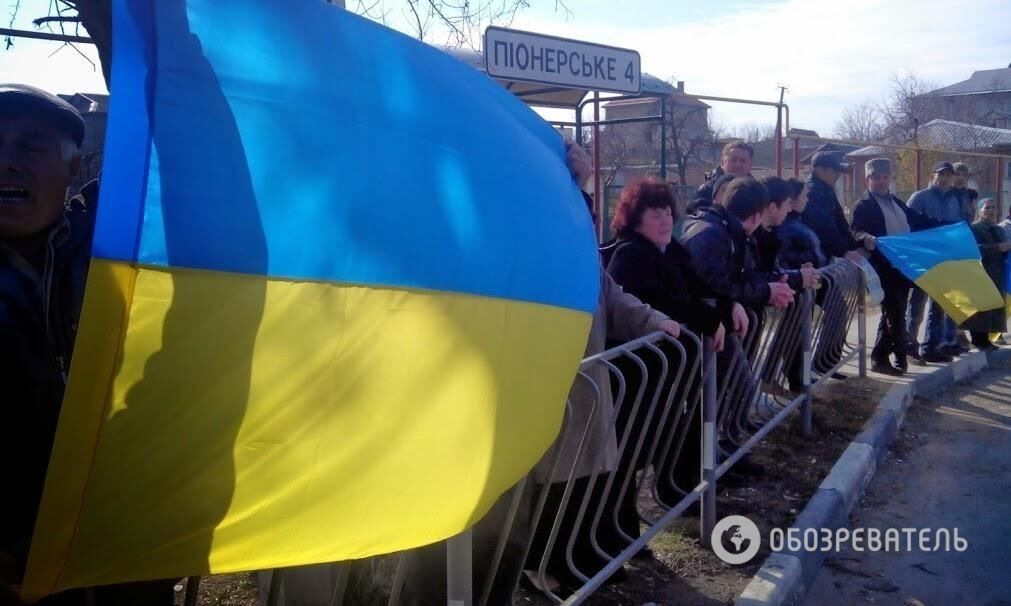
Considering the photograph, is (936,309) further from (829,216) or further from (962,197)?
(829,216)

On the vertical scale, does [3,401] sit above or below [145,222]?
below

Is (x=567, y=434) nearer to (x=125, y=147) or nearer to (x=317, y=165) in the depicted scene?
(x=317, y=165)

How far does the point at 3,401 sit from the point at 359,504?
0.83m

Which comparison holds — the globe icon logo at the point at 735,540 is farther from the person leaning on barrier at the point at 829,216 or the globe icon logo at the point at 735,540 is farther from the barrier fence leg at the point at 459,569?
the person leaning on barrier at the point at 829,216

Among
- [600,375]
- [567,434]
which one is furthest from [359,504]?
[600,375]

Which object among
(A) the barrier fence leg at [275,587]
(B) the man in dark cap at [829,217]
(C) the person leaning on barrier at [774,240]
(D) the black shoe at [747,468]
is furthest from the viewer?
(B) the man in dark cap at [829,217]

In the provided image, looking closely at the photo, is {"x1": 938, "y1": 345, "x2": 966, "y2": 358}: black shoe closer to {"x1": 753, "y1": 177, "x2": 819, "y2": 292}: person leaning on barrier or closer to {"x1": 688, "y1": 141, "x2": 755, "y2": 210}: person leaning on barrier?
{"x1": 688, "y1": 141, "x2": 755, "y2": 210}: person leaning on barrier

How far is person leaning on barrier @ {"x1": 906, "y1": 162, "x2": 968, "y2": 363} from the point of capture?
8.68 m

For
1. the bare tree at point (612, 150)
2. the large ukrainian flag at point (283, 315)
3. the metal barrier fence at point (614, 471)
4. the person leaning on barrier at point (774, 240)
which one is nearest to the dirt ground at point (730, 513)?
the metal barrier fence at point (614, 471)

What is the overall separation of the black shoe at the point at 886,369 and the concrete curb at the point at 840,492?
222mm

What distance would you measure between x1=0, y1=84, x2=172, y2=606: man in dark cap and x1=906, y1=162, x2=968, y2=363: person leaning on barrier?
8.16 meters

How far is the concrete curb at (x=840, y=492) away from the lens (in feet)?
12.1

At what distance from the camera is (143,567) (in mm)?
1706

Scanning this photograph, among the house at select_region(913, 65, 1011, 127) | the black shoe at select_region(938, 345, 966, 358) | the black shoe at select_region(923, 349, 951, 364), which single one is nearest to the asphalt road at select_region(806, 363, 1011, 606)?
the black shoe at select_region(923, 349, 951, 364)
